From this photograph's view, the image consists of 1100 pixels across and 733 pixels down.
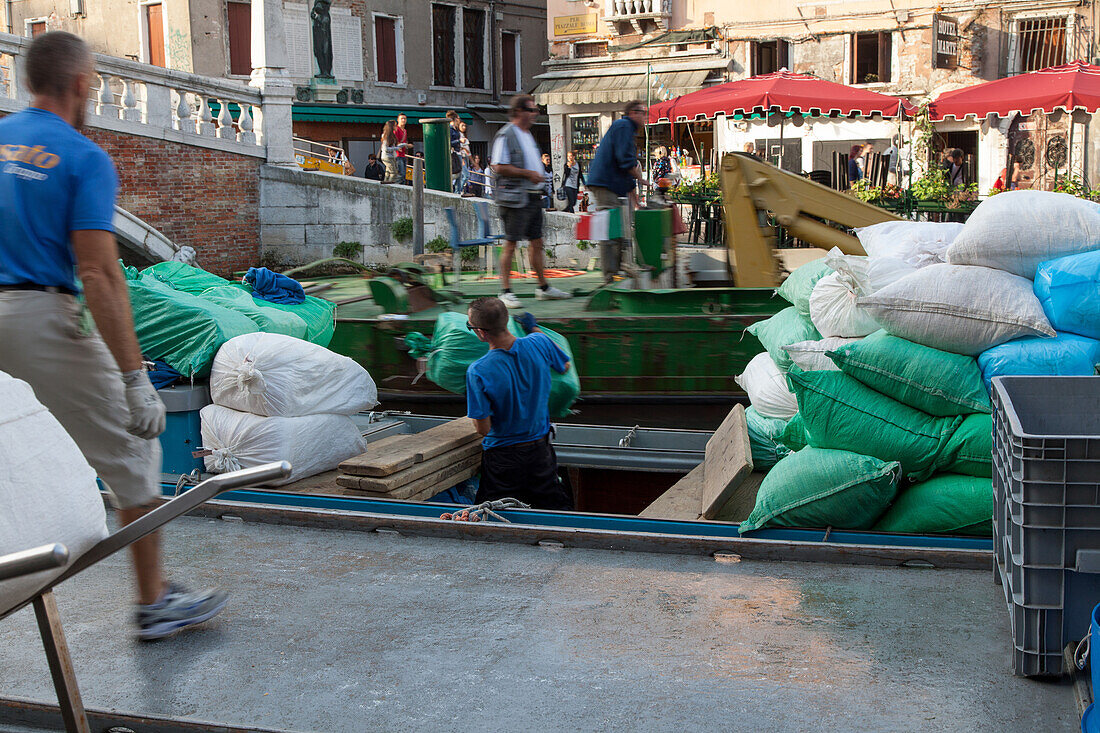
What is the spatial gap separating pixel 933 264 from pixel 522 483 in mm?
1968

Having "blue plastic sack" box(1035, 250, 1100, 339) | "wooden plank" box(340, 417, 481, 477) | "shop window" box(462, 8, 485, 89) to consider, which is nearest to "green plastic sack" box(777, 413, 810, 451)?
"blue plastic sack" box(1035, 250, 1100, 339)

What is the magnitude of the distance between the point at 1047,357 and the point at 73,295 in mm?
3093

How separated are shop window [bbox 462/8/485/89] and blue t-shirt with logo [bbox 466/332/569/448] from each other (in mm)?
24852

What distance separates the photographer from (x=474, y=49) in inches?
1131

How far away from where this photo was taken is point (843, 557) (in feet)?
11.6

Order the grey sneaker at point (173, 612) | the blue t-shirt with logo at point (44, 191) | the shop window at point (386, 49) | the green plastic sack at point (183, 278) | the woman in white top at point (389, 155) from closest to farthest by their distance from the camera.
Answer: the blue t-shirt with logo at point (44, 191)
the grey sneaker at point (173, 612)
the green plastic sack at point (183, 278)
the woman in white top at point (389, 155)
the shop window at point (386, 49)

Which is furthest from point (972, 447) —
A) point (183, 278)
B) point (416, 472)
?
point (183, 278)

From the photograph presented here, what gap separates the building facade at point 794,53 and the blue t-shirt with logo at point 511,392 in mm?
16774

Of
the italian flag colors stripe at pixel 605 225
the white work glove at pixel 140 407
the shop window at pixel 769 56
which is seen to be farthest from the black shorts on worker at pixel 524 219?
the shop window at pixel 769 56

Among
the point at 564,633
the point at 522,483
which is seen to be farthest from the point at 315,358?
the point at 564,633

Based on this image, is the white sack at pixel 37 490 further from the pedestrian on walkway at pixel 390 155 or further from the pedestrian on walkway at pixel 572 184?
the pedestrian on walkway at pixel 572 184

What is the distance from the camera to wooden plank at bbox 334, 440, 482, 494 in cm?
467

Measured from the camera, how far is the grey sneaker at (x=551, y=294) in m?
7.70

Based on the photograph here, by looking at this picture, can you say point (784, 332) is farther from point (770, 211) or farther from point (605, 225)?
point (605, 225)
